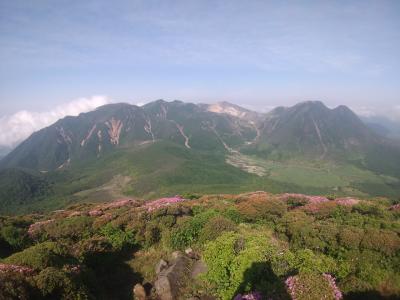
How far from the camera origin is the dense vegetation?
1224 cm

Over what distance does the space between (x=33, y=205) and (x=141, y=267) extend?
552ft

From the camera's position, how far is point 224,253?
14188 mm

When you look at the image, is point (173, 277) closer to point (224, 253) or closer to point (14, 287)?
point (224, 253)

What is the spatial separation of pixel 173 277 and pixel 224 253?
119 inches

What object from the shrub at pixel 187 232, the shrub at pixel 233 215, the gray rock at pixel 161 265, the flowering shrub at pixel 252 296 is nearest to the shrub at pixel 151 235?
the shrub at pixel 187 232

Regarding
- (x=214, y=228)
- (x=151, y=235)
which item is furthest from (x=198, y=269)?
(x=151, y=235)

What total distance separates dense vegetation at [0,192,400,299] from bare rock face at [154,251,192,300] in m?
0.39

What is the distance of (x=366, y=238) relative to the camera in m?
16.5

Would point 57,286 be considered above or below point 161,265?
above

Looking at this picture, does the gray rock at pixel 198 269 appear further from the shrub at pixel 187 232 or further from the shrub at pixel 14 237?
the shrub at pixel 14 237

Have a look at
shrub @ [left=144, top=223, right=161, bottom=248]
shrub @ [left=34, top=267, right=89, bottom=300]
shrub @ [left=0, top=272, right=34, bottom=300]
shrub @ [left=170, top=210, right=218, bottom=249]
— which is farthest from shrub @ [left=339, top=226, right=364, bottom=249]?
shrub @ [left=0, top=272, right=34, bottom=300]

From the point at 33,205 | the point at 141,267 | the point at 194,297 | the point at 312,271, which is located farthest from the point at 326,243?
the point at 33,205

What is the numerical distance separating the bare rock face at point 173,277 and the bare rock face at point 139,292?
2.12 ft

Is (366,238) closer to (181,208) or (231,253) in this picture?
(231,253)
